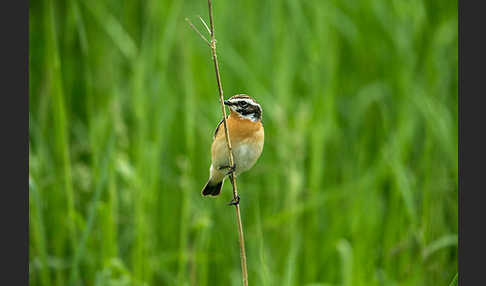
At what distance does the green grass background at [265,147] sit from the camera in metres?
4.67

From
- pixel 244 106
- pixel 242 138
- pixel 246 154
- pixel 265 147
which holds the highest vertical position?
pixel 265 147

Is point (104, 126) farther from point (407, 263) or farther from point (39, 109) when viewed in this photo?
point (407, 263)

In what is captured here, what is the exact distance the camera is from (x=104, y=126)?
5418mm

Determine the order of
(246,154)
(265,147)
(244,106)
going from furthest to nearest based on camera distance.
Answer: (265,147), (246,154), (244,106)

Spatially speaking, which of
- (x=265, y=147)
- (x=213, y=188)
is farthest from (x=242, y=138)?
(x=265, y=147)

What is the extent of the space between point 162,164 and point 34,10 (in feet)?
7.86

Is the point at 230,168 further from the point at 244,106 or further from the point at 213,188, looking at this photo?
the point at 213,188

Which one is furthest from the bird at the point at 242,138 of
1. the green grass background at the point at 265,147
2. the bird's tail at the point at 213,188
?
the green grass background at the point at 265,147

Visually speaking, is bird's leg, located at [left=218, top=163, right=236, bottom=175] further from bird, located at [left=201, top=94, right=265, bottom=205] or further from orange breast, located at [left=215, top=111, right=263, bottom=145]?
orange breast, located at [left=215, top=111, right=263, bottom=145]

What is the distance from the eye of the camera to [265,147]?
6008 mm

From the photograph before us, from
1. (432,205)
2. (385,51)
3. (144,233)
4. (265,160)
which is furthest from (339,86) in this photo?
(144,233)

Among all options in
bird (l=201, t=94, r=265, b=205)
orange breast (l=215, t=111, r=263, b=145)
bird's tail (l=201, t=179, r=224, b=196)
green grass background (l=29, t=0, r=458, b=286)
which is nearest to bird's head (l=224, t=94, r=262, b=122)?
bird (l=201, t=94, r=265, b=205)

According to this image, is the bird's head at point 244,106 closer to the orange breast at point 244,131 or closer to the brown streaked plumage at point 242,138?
the brown streaked plumage at point 242,138

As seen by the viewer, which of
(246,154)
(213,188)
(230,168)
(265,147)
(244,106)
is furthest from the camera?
(265,147)
